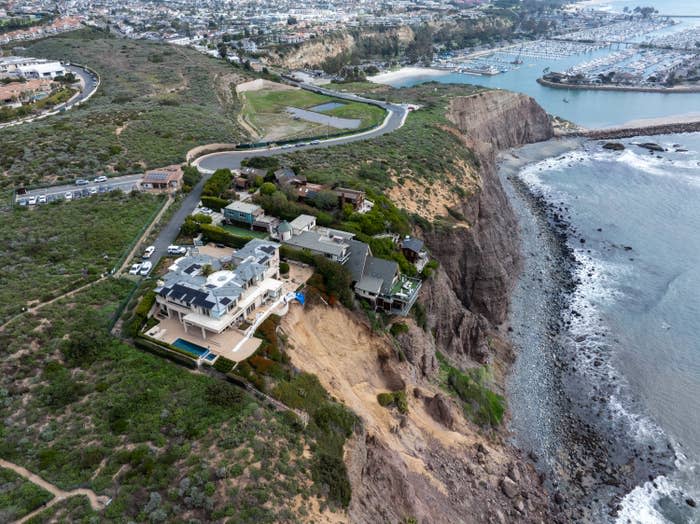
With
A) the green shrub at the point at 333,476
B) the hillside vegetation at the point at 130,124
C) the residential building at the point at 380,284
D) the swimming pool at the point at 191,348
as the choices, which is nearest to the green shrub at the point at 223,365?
the swimming pool at the point at 191,348

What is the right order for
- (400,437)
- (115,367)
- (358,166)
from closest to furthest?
(115,367) → (400,437) → (358,166)

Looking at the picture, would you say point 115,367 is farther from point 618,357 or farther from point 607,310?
point 607,310

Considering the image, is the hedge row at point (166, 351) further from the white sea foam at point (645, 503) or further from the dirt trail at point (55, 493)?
the white sea foam at point (645, 503)

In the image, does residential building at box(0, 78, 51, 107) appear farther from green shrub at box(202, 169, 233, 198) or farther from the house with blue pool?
the house with blue pool

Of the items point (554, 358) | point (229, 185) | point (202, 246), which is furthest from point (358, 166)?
point (554, 358)

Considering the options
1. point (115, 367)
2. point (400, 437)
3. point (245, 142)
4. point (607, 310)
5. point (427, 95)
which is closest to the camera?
point (115, 367)

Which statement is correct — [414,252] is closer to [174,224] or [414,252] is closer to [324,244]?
[324,244]
